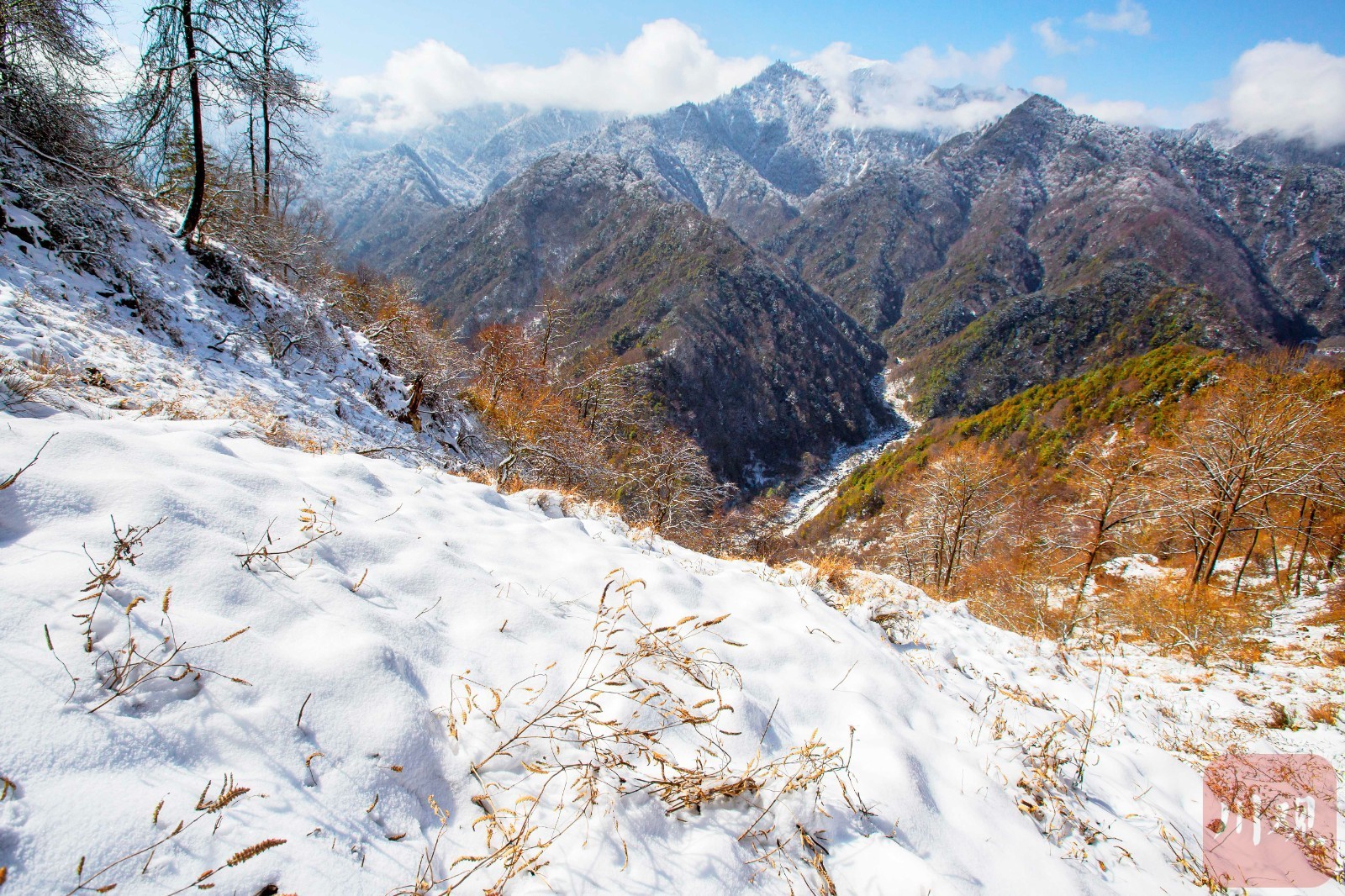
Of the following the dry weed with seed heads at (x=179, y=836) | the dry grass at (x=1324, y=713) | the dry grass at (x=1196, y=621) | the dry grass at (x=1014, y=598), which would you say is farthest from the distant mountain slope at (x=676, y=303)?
the dry weed with seed heads at (x=179, y=836)

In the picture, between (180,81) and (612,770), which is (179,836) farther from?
(180,81)

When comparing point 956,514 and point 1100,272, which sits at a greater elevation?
point 1100,272

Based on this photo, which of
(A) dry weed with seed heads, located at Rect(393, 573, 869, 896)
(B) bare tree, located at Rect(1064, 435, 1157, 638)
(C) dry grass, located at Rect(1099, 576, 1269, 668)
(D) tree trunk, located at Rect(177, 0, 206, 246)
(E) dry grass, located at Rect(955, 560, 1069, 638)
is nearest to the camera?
(A) dry weed with seed heads, located at Rect(393, 573, 869, 896)

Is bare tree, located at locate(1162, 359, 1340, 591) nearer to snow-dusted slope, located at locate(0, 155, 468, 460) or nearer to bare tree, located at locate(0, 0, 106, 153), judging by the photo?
snow-dusted slope, located at locate(0, 155, 468, 460)

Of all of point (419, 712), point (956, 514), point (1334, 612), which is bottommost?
point (956, 514)

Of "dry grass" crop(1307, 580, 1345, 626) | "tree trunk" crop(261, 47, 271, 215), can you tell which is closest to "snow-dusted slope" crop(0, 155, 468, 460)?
"tree trunk" crop(261, 47, 271, 215)

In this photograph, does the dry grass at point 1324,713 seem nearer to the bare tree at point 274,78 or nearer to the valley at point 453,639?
the valley at point 453,639

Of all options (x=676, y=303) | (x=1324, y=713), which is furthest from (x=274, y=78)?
(x=676, y=303)

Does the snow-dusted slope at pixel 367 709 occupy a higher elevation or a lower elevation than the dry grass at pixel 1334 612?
higher

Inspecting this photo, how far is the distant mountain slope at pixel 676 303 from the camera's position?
322 ft

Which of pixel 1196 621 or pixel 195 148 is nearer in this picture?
pixel 1196 621

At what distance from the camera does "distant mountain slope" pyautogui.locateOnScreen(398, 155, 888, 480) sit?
98.1 meters

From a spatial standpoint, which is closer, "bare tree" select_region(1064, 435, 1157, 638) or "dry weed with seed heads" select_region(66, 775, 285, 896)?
"dry weed with seed heads" select_region(66, 775, 285, 896)

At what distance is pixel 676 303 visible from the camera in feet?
353
